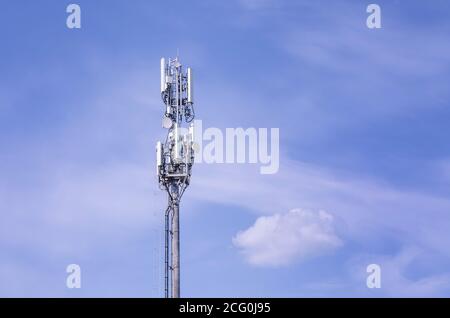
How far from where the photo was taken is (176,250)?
8381 centimetres

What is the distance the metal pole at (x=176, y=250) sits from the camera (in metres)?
82.7

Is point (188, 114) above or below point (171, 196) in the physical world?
above

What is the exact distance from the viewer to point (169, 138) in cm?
8556

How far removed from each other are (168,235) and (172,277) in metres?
4.13

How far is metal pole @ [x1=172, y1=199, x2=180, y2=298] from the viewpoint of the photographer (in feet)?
271
